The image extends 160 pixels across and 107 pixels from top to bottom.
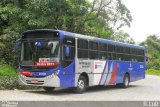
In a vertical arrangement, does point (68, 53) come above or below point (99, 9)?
below

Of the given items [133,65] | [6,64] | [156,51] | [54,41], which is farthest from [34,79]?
[156,51]

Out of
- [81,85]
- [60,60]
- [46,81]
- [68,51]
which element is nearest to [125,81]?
[81,85]

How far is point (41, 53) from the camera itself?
18.2m

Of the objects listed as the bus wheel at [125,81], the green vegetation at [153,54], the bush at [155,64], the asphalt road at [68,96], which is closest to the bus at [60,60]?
the asphalt road at [68,96]

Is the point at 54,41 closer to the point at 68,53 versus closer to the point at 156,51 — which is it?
the point at 68,53

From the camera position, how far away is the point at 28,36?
62.0 ft

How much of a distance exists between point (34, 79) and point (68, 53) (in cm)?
199

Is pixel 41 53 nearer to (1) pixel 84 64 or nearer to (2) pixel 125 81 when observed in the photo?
(1) pixel 84 64

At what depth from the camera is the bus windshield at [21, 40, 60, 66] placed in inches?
708

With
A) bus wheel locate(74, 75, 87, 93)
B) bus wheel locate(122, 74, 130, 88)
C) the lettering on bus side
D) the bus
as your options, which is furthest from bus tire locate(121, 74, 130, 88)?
bus wheel locate(74, 75, 87, 93)

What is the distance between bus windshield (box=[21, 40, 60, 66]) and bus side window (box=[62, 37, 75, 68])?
1.14ft

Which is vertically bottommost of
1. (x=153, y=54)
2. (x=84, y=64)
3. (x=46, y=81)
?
(x=46, y=81)

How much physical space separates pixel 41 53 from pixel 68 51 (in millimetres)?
1261

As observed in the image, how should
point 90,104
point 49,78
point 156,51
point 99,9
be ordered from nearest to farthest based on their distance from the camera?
point 90,104 → point 49,78 → point 99,9 → point 156,51
